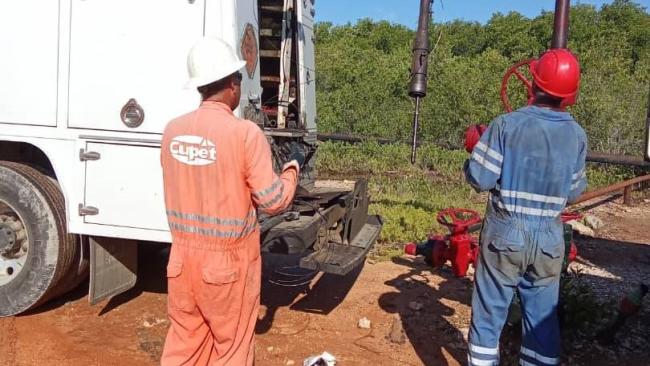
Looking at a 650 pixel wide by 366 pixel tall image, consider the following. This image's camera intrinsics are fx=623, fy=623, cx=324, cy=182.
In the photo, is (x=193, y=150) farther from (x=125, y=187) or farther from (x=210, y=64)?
(x=125, y=187)

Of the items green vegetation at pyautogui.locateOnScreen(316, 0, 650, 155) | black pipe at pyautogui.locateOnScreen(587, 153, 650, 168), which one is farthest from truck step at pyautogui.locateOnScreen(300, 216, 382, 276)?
black pipe at pyautogui.locateOnScreen(587, 153, 650, 168)

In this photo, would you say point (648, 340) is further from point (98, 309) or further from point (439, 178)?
point (439, 178)

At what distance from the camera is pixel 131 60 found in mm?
4008

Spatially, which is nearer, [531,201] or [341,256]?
[531,201]

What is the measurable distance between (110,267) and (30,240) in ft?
1.85

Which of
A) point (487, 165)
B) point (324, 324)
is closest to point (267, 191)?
point (487, 165)

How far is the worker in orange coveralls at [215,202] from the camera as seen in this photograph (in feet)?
8.54

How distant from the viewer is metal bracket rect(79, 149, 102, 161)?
410 centimetres

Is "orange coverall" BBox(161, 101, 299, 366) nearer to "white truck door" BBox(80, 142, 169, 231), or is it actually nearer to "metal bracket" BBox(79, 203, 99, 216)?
"white truck door" BBox(80, 142, 169, 231)

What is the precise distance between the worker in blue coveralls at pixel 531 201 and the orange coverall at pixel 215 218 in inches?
41.8

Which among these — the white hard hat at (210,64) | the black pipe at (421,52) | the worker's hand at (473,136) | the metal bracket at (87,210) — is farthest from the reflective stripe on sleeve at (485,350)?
the metal bracket at (87,210)

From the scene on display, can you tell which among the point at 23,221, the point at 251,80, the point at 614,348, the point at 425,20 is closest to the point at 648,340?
the point at 614,348

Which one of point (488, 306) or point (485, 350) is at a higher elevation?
point (488, 306)

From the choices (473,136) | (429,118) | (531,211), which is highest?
(429,118)
